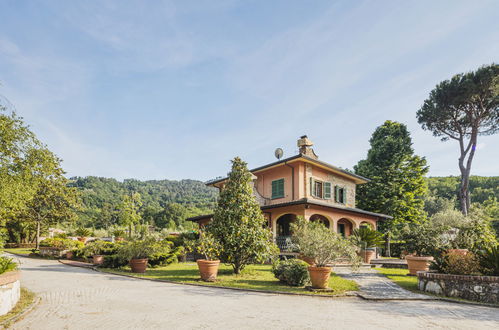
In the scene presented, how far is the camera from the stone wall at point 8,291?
5.85 meters

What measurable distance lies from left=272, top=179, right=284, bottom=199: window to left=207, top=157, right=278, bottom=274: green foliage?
9002 millimetres

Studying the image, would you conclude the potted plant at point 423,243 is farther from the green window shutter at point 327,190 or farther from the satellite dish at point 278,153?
the satellite dish at point 278,153

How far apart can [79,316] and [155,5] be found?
9319mm

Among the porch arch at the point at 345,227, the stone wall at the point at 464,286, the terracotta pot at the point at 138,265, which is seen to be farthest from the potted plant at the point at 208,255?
the porch arch at the point at 345,227

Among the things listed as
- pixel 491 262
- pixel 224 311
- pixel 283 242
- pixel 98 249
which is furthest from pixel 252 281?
pixel 98 249

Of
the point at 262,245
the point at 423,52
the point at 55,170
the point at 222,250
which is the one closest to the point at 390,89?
the point at 423,52

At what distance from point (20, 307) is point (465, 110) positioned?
3335 centimetres

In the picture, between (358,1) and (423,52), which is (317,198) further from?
(358,1)

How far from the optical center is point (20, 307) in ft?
20.7

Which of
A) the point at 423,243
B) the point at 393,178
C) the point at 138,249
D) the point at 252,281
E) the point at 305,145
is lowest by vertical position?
the point at 252,281

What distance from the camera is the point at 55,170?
2334cm

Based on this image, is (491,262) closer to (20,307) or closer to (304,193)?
(20,307)

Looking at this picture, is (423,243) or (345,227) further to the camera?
(345,227)

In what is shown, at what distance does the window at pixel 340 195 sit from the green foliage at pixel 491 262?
1448cm
